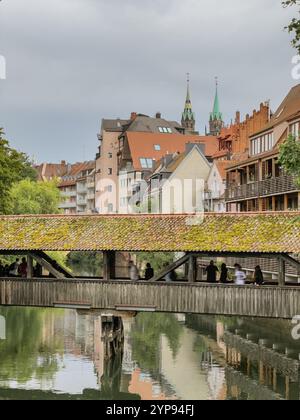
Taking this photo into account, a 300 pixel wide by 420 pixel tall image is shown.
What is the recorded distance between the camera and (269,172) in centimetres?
4162

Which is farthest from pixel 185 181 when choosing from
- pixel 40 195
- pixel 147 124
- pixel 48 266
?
pixel 48 266

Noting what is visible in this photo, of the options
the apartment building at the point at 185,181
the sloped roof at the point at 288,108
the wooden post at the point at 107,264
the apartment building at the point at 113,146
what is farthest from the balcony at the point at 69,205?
the wooden post at the point at 107,264

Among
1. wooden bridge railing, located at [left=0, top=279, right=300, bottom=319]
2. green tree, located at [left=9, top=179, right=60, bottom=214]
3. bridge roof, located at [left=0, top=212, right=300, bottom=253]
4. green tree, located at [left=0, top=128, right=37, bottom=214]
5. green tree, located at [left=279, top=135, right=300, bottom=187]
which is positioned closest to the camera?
green tree, located at [left=279, top=135, right=300, bottom=187]

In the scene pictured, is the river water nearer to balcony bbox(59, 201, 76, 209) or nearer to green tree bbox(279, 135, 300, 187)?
green tree bbox(279, 135, 300, 187)

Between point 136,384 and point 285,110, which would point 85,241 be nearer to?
point 136,384

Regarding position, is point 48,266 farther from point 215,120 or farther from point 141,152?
point 215,120

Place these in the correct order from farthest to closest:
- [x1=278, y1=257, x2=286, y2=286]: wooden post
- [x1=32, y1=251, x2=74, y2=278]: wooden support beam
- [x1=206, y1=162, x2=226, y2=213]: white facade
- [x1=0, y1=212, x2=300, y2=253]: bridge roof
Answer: [x1=206, y1=162, x2=226, y2=213]: white facade < [x1=32, y1=251, x2=74, y2=278]: wooden support beam < [x1=0, y1=212, x2=300, y2=253]: bridge roof < [x1=278, y1=257, x2=286, y2=286]: wooden post

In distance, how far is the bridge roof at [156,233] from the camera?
20984mm

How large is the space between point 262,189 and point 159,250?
20.4m

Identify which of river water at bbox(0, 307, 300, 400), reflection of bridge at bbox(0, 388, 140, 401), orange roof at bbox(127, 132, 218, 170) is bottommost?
reflection of bridge at bbox(0, 388, 140, 401)

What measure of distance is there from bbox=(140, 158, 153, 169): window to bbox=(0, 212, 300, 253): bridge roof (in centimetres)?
5501

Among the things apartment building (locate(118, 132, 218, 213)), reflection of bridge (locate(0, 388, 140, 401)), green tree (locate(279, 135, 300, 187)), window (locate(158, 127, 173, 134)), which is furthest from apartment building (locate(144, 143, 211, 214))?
green tree (locate(279, 135, 300, 187))

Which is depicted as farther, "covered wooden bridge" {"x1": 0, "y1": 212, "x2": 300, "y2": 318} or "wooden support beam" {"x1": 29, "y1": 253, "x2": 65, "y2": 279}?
"wooden support beam" {"x1": 29, "y1": 253, "x2": 65, "y2": 279}

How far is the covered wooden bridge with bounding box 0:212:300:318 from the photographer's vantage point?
21.0 meters
